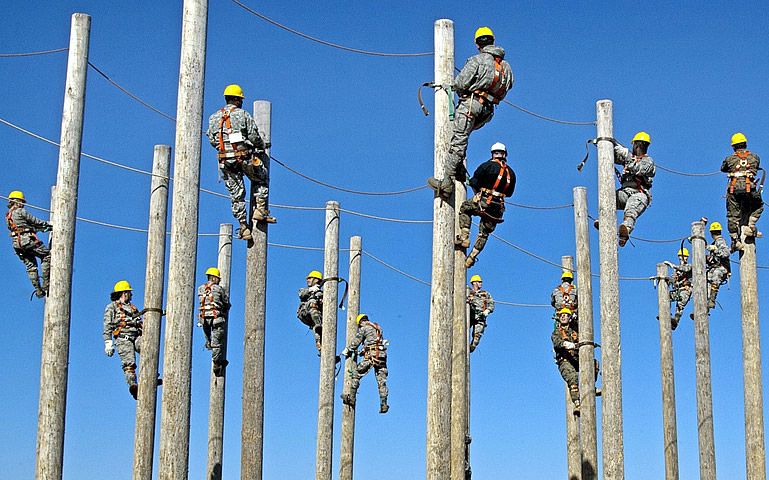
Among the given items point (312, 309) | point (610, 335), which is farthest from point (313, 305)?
point (610, 335)

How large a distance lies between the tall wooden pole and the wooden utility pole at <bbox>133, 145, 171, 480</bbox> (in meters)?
4.44

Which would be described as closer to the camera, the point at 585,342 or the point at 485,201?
the point at 485,201

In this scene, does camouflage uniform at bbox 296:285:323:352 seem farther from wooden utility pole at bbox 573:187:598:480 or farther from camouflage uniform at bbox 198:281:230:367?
wooden utility pole at bbox 573:187:598:480

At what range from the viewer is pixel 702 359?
14.6m

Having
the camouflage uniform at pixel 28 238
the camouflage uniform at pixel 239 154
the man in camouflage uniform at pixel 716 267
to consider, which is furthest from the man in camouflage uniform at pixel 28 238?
the man in camouflage uniform at pixel 716 267

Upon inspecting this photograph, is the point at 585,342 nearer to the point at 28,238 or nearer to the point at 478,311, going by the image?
the point at 478,311

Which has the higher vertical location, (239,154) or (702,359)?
(239,154)

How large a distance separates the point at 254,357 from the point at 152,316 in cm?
227

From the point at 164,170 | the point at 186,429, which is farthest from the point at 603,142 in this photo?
the point at 186,429

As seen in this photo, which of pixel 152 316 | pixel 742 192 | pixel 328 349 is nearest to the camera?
pixel 152 316

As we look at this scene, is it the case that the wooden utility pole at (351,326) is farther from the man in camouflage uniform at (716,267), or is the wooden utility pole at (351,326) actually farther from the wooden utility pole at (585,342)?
the man in camouflage uniform at (716,267)

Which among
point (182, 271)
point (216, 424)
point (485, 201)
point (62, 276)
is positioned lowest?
point (216, 424)

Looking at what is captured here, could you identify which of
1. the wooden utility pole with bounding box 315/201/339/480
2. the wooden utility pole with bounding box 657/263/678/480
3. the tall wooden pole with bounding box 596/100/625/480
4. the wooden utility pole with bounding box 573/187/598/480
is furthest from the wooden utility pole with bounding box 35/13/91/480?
the wooden utility pole with bounding box 657/263/678/480

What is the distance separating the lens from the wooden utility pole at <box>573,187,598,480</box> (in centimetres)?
1302
